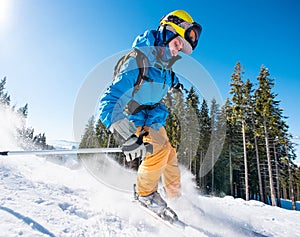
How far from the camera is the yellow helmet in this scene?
3.11 metres

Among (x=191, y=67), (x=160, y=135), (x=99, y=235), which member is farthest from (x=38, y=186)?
(x=191, y=67)

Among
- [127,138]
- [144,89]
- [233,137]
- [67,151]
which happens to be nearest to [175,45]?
[144,89]

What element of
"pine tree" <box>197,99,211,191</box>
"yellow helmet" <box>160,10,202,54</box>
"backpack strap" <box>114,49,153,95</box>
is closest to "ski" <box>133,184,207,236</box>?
"backpack strap" <box>114,49,153,95</box>

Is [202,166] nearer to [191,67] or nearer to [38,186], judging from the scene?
[191,67]

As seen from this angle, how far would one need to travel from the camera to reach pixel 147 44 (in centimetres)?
287

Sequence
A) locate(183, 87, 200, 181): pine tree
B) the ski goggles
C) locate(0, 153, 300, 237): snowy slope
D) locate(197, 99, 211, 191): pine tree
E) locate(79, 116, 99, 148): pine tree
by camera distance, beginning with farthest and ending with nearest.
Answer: locate(79, 116, 99, 148): pine tree → locate(197, 99, 211, 191): pine tree → locate(183, 87, 200, 181): pine tree → the ski goggles → locate(0, 153, 300, 237): snowy slope

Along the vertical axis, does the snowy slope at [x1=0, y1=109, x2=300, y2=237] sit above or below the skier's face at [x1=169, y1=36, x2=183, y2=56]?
below

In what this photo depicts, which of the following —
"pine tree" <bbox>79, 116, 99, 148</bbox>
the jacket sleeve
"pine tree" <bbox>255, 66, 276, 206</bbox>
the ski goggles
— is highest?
"pine tree" <bbox>255, 66, 276, 206</bbox>

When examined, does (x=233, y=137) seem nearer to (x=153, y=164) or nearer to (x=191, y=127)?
(x=191, y=127)

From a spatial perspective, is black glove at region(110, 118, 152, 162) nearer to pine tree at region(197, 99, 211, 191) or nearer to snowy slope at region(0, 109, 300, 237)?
snowy slope at region(0, 109, 300, 237)

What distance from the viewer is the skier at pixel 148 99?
261cm

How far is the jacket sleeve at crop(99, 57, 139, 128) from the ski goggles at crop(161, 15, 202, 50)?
0.96 meters

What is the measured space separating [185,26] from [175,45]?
12.7 inches

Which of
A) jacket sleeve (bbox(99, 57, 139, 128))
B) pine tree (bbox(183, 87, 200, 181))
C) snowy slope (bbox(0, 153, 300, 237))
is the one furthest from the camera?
pine tree (bbox(183, 87, 200, 181))
